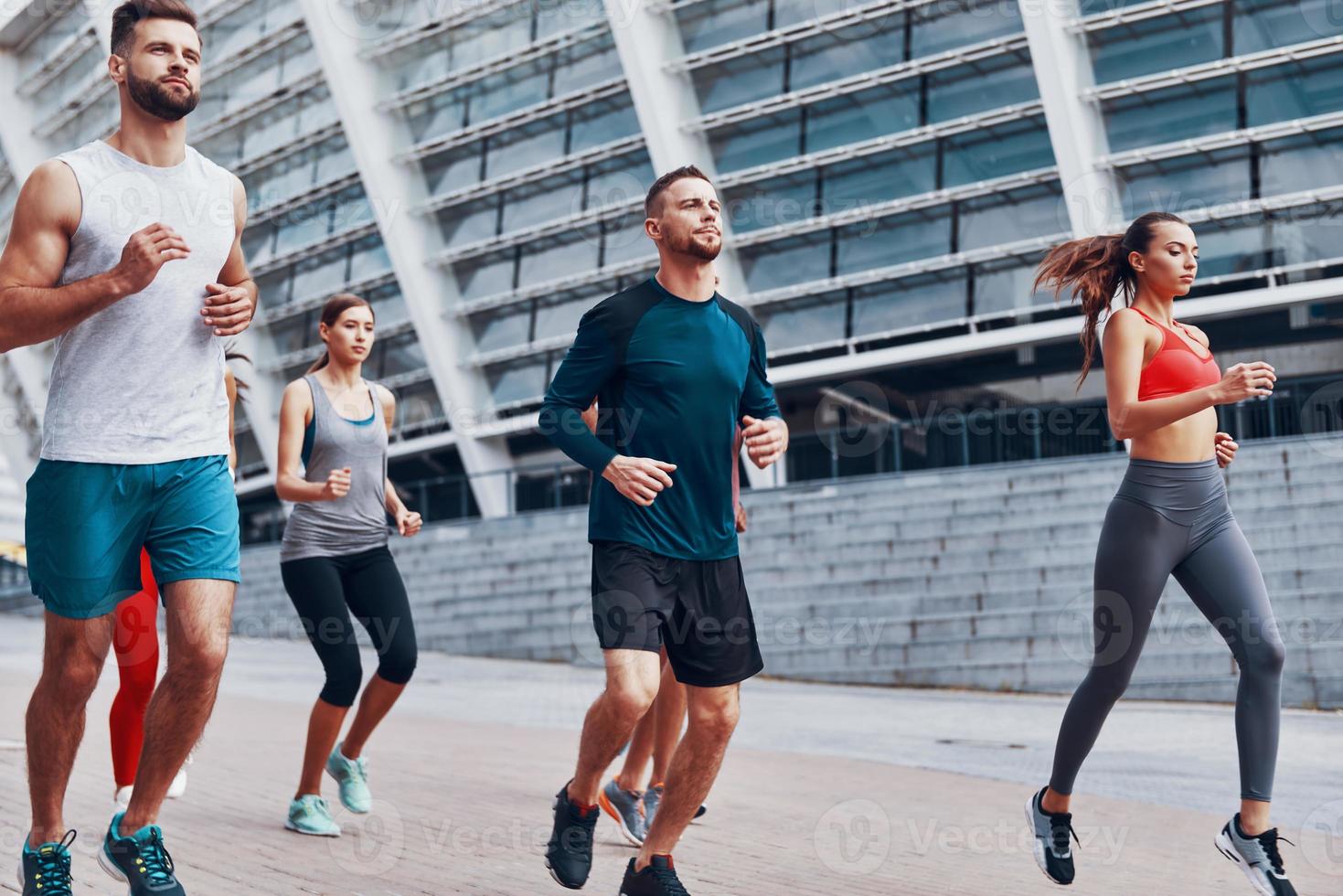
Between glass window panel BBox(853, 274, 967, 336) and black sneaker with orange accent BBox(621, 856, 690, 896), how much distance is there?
1089 inches

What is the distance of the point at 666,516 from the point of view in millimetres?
3883

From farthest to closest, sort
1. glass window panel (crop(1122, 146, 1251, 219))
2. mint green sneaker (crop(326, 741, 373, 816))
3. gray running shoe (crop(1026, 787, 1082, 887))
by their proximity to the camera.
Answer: glass window panel (crop(1122, 146, 1251, 219)), mint green sneaker (crop(326, 741, 373, 816)), gray running shoe (crop(1026, 787, 1082, 887))

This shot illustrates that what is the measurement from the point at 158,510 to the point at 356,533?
199 cm

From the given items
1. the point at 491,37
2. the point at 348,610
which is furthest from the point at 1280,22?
the point at 348,610

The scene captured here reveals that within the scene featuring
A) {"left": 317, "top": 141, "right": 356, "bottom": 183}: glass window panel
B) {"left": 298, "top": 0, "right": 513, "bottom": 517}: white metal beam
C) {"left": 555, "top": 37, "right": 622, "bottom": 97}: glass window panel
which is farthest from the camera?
{"left": 317, "top": 141, "right": 356, "bottom": 183}: glass window panel

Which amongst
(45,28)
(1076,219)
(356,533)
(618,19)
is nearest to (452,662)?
(356,533)

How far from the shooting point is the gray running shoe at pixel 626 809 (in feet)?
17.3

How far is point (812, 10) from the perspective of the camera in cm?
3172

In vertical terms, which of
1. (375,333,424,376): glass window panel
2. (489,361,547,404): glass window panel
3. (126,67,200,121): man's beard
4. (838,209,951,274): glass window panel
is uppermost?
(838,209,951,274): glass window panel

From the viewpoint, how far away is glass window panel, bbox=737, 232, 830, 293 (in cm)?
3253

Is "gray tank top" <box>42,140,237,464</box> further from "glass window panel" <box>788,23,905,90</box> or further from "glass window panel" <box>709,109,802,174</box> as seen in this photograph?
"glass window panel" <box>709,109,802,174</box>

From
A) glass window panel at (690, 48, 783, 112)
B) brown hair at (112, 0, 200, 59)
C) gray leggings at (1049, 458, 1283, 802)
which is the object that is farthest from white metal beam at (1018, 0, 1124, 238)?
brown hair at (112, 0, 200, 59)

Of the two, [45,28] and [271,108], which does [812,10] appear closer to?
[271,108]

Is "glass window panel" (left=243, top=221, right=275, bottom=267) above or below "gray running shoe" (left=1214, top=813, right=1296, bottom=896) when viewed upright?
above
